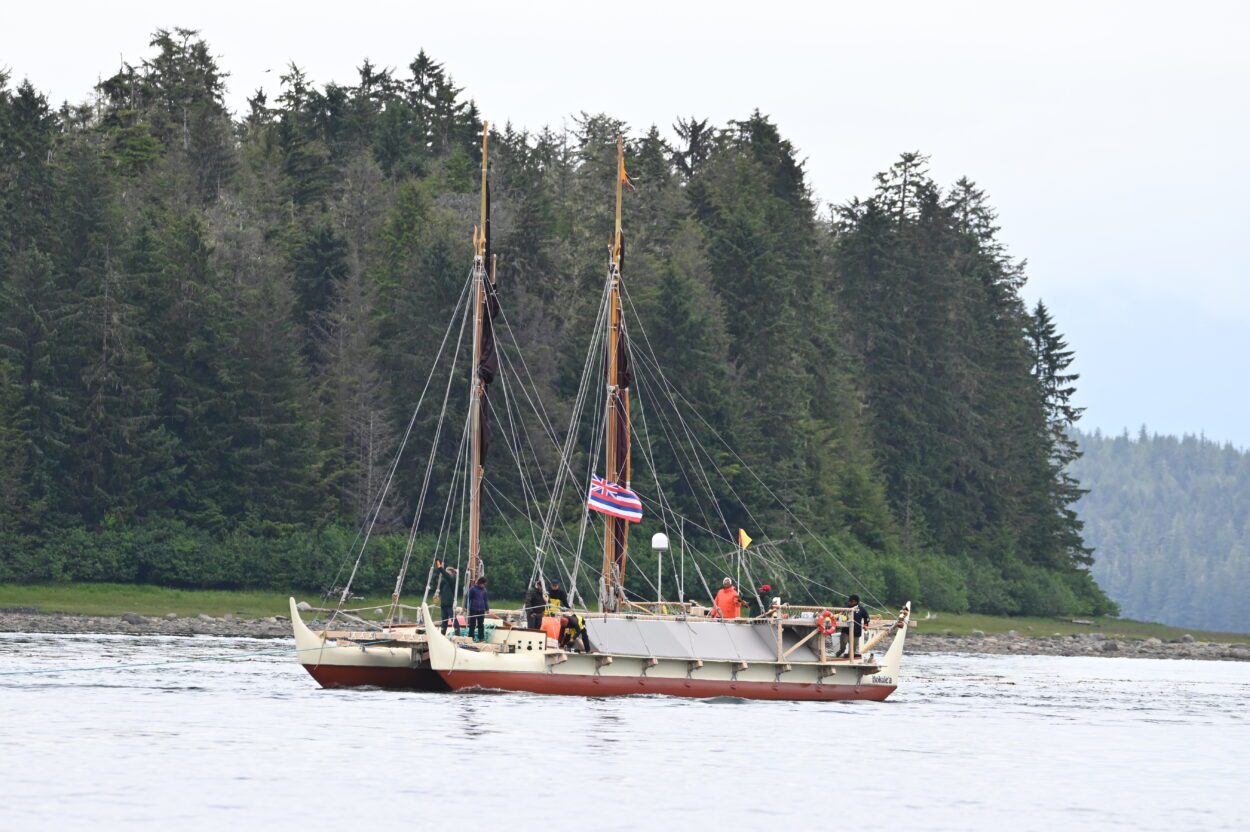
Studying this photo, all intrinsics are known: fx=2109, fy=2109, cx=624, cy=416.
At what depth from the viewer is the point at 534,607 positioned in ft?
197

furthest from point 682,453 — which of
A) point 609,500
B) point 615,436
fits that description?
point 609,500

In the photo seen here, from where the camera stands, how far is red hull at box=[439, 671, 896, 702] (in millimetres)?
58438

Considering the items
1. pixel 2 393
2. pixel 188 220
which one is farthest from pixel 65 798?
pixel 188 220

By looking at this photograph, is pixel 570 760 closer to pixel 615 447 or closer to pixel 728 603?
pixel 728 603

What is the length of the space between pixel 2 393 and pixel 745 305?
54871mm

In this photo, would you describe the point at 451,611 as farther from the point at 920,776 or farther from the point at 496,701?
the point at 920,776

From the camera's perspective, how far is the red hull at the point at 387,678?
199ft

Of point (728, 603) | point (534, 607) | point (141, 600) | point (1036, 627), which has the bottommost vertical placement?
point (534, 607)

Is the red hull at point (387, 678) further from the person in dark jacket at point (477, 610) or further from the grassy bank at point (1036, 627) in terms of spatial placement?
the grassy bank at point (1036, 627)

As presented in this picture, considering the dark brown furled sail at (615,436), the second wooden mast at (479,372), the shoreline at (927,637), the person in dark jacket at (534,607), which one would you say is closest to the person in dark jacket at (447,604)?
the second wooden mast at (479,372)

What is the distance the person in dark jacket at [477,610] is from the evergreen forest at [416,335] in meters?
23.7

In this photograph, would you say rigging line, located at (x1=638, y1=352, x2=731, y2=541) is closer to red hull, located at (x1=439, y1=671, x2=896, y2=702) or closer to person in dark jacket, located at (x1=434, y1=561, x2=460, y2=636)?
person in dark jacket, located at (x1=434, y1=561, x2=460, y2=636)

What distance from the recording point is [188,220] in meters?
125

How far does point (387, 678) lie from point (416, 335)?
221 feet
